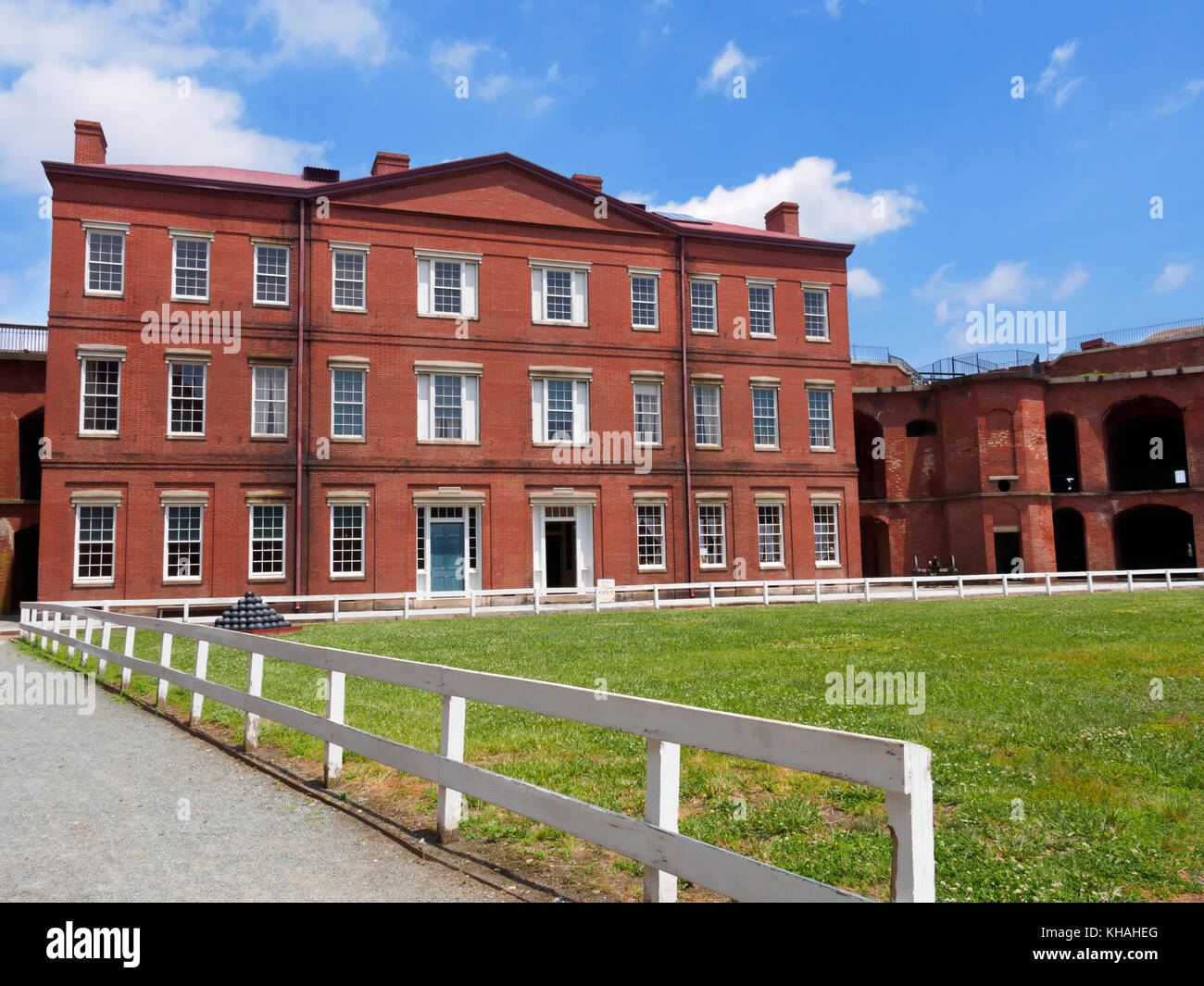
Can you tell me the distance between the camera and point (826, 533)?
34.3 m

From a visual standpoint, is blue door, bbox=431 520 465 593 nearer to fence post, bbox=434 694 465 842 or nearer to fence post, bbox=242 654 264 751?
fence post, bbox=242 654 264 751

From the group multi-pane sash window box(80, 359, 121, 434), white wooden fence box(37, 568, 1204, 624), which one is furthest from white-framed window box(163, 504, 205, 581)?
multi-pane sash window box(80, 359, 121, 434)

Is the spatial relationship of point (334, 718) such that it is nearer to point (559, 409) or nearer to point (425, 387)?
point (425, 387)

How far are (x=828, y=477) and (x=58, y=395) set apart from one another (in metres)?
25.4

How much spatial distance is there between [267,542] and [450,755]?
77.5 ft

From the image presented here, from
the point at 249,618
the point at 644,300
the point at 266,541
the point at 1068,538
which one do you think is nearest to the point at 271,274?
the point at 266,541

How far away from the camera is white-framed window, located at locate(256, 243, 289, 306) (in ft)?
93.7

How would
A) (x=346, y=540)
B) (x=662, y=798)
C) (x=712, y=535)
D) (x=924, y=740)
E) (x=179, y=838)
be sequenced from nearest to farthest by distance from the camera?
1. (x=662, y=798)
2. (x=179, y=838)
3. (x=924, y=740)
4. (x=346, y=540)
5. (x=712, y=535)

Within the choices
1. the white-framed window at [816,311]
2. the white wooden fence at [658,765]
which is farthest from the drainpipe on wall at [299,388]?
the white wooden fence at [658,765]

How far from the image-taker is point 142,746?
9.08 metres

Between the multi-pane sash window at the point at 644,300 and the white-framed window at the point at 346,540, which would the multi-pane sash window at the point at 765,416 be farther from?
the white-framed window at the point at 346,540

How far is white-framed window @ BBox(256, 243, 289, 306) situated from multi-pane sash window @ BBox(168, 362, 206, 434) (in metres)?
2.94

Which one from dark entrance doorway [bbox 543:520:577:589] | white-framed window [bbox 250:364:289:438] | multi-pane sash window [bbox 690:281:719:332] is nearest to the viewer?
white-framed window [bbox 250:364:289:438]
